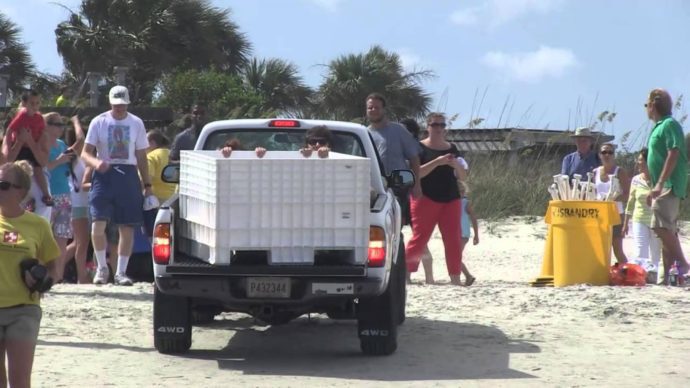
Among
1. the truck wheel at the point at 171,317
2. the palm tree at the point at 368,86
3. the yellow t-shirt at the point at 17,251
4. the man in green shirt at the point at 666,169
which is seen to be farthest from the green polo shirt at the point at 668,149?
the palm tree at the point at 368,86

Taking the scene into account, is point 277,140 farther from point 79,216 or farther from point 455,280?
point 455,280

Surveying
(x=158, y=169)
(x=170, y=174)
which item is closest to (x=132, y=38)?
(x=158, y=169)

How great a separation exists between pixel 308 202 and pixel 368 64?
3099 cm

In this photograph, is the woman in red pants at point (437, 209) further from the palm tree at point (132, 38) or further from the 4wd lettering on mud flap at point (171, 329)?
the palm tree at point (132, 38)

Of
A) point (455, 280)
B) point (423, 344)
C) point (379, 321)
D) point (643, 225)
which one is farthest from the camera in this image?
point (643, 225)

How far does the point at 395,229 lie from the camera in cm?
1002

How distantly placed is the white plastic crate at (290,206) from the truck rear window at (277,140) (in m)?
1.40

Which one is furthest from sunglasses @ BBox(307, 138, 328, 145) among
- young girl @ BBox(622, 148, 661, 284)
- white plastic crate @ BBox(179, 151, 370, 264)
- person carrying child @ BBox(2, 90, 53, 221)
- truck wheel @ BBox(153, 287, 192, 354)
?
young girl @ BBox(622, 148, 661, 284)

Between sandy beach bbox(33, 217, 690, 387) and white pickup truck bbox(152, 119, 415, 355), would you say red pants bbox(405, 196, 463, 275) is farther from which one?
white pickup truck bbox(152, 119, 415, 355)

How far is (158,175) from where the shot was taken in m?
14.4

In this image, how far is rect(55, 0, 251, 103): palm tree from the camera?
39125mm

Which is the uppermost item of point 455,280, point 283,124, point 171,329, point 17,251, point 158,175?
point 283,124

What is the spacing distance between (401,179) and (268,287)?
2.04m

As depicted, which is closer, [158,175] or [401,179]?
[401,179]
